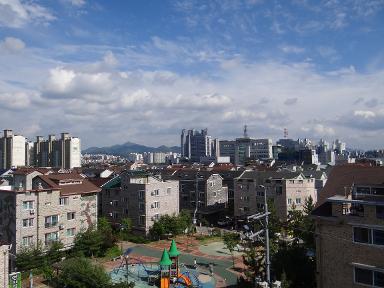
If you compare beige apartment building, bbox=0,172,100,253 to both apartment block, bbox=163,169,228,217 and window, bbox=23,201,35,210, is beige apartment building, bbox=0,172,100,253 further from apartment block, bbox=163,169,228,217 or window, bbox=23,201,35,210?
apartment block, bbox=163,169,228,217

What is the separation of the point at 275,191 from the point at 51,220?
2683cm

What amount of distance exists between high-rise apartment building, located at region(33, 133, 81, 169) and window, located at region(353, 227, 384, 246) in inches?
3740

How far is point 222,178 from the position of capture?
60.6 metres

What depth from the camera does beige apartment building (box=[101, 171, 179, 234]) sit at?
42.7m

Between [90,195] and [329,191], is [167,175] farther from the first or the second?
[329,191]

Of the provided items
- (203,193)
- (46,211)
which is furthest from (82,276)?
(203,193)

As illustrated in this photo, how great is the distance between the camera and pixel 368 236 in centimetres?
→ 1511

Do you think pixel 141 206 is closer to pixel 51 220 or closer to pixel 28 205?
pixel 51 220

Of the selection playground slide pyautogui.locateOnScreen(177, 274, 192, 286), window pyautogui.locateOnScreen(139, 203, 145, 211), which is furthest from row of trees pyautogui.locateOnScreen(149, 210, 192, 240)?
playground slide pyautogui.locateOnScreen(177, 274, 192, 286)

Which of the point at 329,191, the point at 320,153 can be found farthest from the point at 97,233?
the point at 320,153

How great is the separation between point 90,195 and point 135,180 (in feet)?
23.3

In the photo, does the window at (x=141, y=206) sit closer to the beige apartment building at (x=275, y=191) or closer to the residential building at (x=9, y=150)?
the beige apartment building at (x=275, y=191)

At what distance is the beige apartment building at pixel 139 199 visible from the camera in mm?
42719

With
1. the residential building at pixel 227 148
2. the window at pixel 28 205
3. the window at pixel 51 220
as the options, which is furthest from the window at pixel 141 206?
the residential building at pixel 227 148
